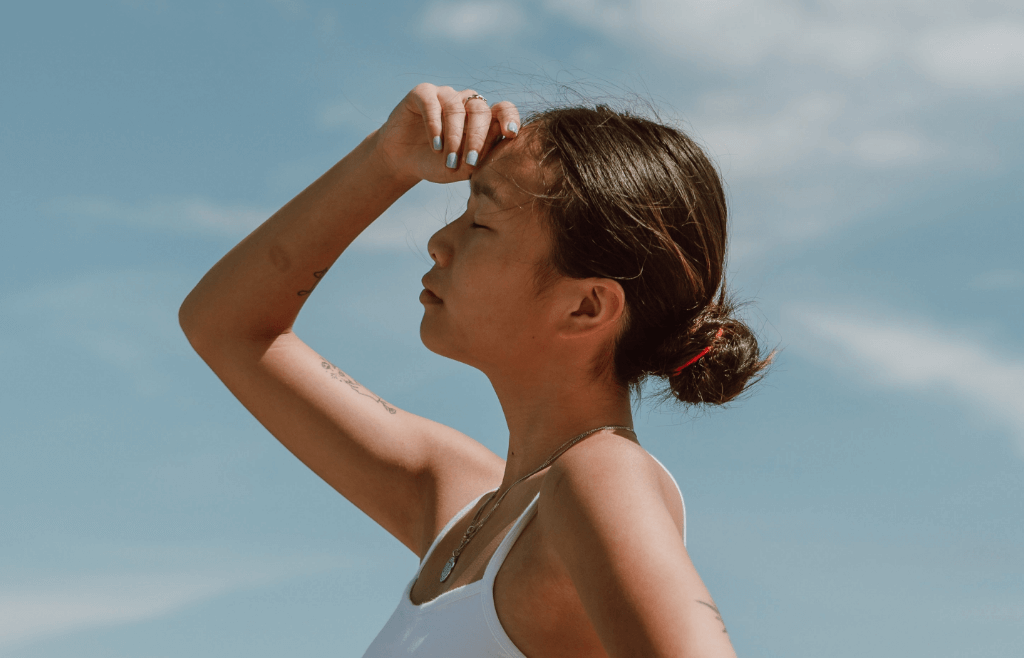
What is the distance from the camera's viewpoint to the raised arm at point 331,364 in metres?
2.93

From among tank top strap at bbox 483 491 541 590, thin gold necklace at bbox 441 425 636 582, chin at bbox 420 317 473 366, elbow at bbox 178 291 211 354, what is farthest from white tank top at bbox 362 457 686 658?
elbow at bbox 178 291 211 354

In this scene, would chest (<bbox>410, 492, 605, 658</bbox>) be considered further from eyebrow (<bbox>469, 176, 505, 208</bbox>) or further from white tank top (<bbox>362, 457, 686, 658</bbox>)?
eyebrow (<bbox>469, 176, 505, 208</bbox>)

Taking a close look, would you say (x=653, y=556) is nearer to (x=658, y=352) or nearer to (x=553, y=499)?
(x=553, y=499)

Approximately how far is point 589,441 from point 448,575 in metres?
0.64

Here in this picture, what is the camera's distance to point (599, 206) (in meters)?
2.23

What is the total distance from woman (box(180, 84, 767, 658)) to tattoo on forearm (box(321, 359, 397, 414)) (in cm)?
31

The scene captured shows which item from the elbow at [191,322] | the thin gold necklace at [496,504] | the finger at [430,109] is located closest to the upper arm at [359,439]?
the elbow at [191,322]

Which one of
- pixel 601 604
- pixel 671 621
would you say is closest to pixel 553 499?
pixel 601 604

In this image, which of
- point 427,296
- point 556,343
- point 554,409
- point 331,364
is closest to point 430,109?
point 427,296

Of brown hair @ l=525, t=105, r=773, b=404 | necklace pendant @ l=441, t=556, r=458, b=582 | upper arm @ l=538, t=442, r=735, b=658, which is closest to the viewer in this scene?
upper arm @ l=538, t=442, r=735, b=658

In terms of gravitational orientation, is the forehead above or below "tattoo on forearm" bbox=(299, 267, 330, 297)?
below

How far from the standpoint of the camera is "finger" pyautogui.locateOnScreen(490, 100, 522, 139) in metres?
2.42

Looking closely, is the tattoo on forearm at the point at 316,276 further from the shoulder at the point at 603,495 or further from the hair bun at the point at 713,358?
the shoulder at the point at 603,495

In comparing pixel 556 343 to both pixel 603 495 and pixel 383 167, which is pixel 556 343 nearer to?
pixel 603 495
